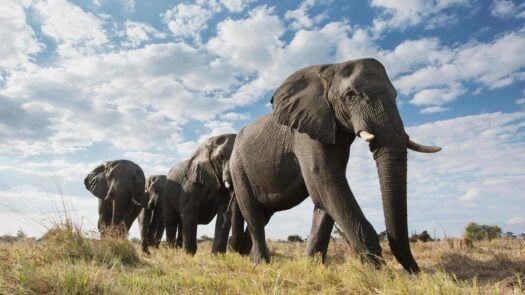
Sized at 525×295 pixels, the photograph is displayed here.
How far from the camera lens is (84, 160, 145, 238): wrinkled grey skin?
53.9ft

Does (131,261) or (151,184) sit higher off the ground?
(151,184)

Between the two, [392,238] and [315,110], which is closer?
[392,238]

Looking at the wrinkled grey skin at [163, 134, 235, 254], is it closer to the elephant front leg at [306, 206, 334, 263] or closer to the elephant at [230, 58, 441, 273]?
the elephant at [230, 58, 441, 273]

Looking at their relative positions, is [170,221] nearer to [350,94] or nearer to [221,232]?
[221,232]

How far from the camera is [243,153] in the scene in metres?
8.71

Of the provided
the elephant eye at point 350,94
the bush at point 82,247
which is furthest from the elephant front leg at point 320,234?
the bush at point 82,247

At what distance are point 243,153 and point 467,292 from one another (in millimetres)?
5557

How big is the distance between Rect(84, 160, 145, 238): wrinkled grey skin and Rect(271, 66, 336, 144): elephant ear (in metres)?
10.3

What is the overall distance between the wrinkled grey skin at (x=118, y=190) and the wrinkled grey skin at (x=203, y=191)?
7.53 ft

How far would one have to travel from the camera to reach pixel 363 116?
594 centimetres

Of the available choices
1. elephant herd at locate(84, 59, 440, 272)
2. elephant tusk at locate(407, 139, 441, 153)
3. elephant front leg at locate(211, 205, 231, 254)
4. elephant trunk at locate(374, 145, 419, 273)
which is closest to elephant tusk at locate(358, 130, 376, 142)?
elephant herd at locate(84, 59, 440, 272)

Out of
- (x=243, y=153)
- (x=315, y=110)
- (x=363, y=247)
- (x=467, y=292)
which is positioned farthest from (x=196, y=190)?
(x=467, y=292)

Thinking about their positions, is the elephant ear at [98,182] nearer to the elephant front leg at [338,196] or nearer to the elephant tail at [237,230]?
the elephant tail at [237,230]

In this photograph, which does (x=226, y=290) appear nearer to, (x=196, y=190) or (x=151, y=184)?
(x=196, y=190)
